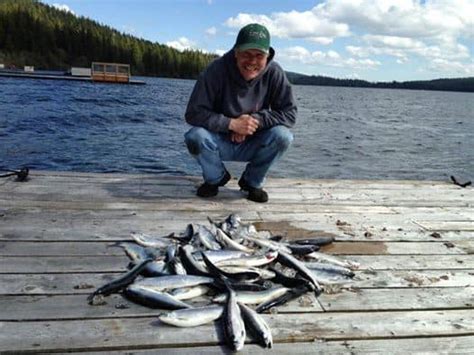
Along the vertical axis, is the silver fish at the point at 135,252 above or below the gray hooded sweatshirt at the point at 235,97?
below

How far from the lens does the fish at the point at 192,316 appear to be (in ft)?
8.48

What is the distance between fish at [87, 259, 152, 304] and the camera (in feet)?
9.46

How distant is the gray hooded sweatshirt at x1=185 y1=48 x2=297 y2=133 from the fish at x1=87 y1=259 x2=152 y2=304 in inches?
88.4

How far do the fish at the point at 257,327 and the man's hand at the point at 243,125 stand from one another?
2.48 m

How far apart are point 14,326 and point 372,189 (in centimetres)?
495

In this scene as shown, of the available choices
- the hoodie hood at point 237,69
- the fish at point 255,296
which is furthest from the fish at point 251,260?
the hoodie hood at point 237,69

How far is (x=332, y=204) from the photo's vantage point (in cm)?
543

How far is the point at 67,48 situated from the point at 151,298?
116438mm

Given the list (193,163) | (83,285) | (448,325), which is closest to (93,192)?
(83,285)

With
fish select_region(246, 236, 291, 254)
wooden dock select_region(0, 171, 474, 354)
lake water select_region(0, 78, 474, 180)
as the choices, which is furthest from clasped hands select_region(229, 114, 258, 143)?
lake water select_region(0, 78, 474, 180)

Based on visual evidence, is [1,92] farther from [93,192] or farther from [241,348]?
[241,348]

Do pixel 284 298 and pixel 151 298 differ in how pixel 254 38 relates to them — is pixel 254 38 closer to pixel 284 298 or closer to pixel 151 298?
pixel 284 298

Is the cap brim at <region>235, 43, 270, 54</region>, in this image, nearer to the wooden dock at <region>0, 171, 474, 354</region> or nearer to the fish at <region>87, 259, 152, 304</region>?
the wooden dock at <region>0, 171, 474, 354</region>

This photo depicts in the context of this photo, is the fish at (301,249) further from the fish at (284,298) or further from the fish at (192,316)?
the fish at (192,316)
